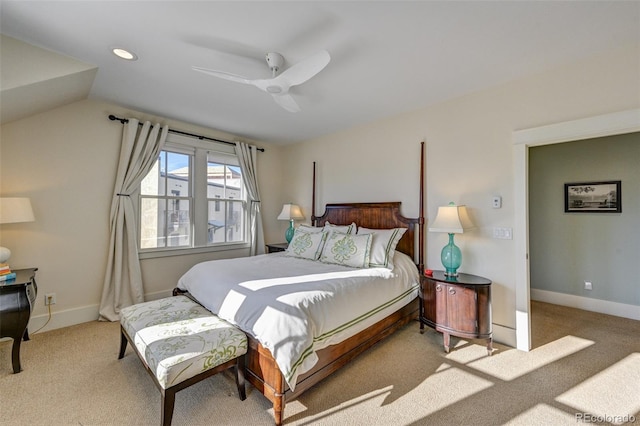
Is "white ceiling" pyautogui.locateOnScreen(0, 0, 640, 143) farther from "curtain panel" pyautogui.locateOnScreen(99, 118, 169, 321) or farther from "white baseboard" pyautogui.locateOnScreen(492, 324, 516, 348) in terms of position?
"white baseboard" pyautogui.locateOnScreen(492, 324, 516, 348)

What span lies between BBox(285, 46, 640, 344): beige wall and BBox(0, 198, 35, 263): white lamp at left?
3742mm

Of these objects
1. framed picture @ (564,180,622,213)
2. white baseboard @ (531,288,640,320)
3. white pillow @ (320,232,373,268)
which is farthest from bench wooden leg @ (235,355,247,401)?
framed picture @ (564,180,622,213)

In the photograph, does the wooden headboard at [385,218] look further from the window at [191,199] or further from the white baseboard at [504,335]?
the window at [191,199]

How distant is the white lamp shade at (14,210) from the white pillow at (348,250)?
2.99 meters

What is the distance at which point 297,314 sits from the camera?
1.78 metres

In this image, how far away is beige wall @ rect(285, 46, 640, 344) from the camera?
2297mm

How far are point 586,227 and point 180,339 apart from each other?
5.05m

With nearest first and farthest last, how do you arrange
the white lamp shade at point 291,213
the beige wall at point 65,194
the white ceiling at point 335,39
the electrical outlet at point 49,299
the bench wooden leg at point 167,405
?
the bench wooden leg at point 167,405 < the white ceiling at point 335,39 < the beige wall at point 65,194 < the electrical outlet at point 49,299 < the white lamp shade at point 291,213

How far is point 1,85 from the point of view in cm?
201

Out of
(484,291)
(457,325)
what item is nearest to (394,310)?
(457,325)

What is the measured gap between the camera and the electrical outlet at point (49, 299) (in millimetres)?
2930

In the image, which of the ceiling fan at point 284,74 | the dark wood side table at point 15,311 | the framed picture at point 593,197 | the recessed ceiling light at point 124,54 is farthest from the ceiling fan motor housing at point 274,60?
the framed picture at point 593,197

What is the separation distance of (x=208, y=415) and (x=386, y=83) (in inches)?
127

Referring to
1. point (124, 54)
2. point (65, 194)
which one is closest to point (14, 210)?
point (65, 194)
